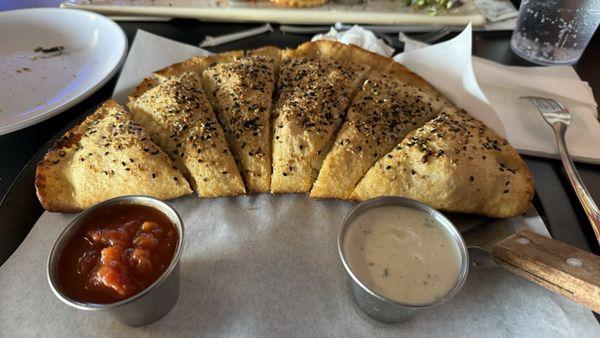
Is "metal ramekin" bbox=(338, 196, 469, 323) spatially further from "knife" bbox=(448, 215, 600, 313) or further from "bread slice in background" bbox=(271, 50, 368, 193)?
"bread slice in background" bbox=(271, 50, 368, 193)

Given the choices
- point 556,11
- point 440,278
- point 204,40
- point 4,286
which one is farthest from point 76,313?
point 556,11

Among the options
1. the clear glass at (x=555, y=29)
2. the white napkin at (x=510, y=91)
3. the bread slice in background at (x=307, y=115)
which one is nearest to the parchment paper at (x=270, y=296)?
the bread slice in background at (x=307, y=115)

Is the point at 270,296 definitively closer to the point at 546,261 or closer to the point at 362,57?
the point at 546,261

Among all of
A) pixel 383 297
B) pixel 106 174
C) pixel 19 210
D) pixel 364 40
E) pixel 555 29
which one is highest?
pixel 555 29

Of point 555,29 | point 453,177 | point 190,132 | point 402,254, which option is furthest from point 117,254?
point 555,29

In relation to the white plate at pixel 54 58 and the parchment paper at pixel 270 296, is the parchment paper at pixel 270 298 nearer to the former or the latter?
the parchment paper at pixel 270 296

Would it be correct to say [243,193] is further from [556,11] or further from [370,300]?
[556,11]

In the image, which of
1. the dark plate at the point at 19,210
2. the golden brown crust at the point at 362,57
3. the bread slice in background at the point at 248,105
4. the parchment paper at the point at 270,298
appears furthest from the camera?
the golden brown crust at the point at 362,57
